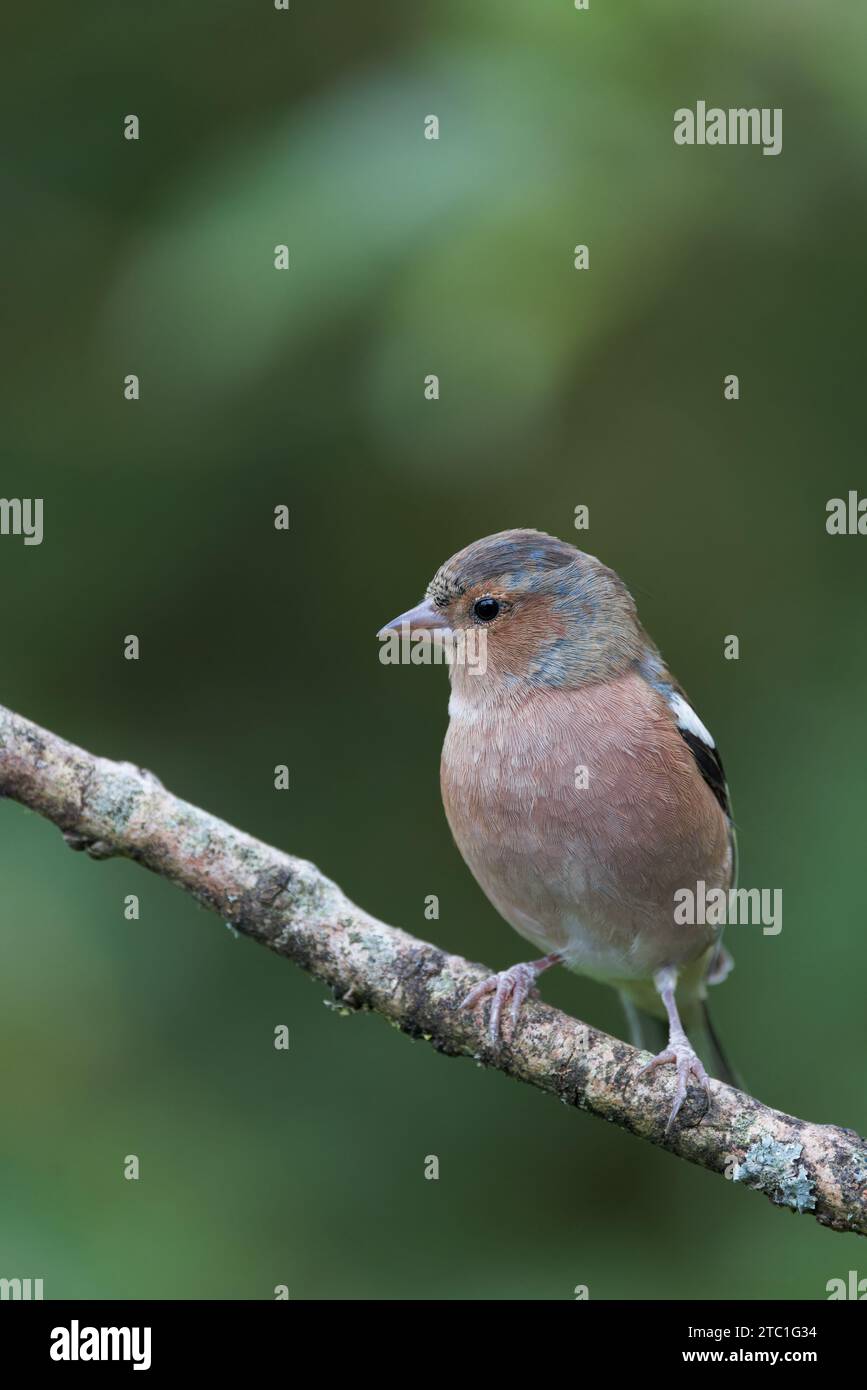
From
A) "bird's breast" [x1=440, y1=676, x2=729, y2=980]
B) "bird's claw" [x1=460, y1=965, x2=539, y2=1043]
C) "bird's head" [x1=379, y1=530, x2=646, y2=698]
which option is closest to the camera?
"bird's claw" [x1=460, y1=965, x2=539, y2=1043]

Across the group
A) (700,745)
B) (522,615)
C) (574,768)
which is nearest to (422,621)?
(522,615)

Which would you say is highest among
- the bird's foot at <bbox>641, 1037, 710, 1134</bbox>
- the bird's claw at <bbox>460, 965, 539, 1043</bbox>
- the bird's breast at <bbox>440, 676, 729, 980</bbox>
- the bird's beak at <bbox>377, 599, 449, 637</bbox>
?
the bird's beak at <bbox>377, 599, 449, 637</bbox>

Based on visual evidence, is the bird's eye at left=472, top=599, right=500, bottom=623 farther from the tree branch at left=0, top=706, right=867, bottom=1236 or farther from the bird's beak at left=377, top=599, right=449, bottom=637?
the tree branch at left=0, top=706, right=867, bottom=1236

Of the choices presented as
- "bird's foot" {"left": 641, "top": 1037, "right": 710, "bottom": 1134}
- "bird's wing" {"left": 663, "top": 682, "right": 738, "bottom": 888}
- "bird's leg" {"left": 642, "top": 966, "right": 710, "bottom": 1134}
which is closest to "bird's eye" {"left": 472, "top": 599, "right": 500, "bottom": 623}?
"bird's wing" {"left": 663, "top": 682, "right": 738, "bottom": 888}

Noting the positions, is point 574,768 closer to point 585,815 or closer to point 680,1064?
point 585,815

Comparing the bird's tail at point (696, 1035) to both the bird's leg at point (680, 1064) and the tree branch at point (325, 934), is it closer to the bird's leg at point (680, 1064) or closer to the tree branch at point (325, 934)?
the bird's leg at point (680, 1064)

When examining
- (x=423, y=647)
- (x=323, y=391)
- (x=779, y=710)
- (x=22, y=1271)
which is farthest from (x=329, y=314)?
(x=22, y=1271)

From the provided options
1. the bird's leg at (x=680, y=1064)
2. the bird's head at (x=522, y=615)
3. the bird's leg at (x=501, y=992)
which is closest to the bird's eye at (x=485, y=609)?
the bird's head at (x=522, y=615)
